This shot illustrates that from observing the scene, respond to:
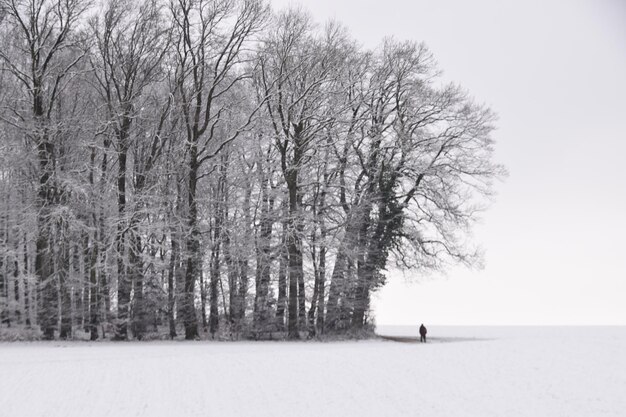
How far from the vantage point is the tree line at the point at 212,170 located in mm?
29984

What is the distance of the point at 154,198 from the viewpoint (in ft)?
95.4

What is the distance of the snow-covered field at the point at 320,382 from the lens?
14.8 m

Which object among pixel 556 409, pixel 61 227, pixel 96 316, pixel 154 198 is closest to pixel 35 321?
pixel 96 316

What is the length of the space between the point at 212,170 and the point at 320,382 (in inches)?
663

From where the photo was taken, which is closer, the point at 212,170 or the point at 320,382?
the point at 320,382

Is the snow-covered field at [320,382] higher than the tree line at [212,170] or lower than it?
lower

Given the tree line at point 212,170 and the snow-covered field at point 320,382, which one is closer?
the snow-covered field at point 320,382

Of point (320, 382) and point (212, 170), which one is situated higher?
point (212, 170)

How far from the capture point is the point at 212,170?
32.0 meters

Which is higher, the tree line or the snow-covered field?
the tree line

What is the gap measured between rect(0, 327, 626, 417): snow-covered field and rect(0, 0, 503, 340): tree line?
7881 millimetres

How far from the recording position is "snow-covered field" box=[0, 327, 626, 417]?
48.4ft

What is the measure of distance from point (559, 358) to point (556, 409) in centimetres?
665

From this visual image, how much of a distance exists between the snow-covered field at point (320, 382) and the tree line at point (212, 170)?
7.88m
